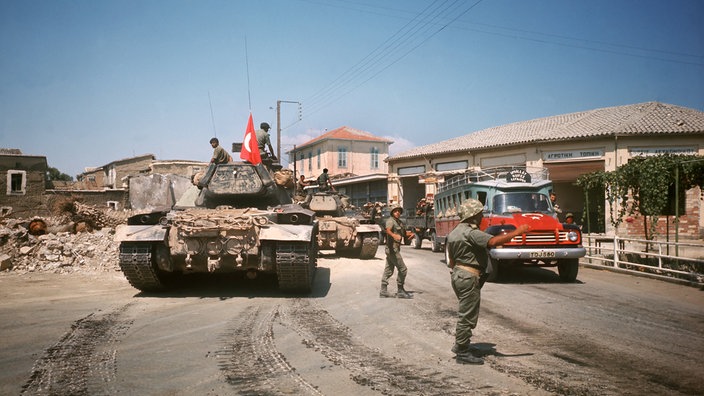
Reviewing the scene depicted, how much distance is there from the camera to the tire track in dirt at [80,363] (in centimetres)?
386

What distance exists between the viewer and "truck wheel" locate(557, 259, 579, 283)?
10445mm

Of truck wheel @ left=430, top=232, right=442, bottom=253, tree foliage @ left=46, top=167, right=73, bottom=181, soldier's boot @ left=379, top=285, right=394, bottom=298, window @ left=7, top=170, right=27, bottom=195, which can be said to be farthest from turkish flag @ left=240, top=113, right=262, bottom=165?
tree foliage @ left=46, top=167, right=73, bottom=181

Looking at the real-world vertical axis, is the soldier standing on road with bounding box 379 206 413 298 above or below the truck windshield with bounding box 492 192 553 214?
below

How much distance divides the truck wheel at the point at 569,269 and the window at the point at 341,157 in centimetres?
4183

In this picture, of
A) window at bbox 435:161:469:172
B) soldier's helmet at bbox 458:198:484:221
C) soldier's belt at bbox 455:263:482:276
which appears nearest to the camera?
soldier's belt at bbox 455:263:482:276

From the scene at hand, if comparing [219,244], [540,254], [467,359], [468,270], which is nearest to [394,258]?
[219,244]

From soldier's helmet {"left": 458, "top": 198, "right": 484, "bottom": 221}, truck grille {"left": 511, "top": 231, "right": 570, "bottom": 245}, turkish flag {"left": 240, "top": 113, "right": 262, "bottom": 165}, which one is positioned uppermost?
turkish flag {"left": 240, "top": 113, "right": 262, "bottom": 165}

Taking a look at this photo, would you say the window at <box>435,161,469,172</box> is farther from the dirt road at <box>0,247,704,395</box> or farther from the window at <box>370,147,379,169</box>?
the window at <box>370,147,379,169</box>

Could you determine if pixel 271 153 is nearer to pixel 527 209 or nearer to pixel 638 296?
pixel 527 209

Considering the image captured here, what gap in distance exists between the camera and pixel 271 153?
11094mm

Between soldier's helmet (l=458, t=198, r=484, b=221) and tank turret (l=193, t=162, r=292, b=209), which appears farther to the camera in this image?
tank turret (l=193, t=162, r=292, b=209)

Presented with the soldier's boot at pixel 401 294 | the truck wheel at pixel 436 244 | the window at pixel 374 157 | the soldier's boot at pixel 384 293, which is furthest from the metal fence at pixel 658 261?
the window at pixel 374 157

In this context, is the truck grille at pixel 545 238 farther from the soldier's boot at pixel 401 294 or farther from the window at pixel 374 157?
the window at pixel 374 157

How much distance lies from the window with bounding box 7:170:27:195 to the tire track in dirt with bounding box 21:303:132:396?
107 feet
